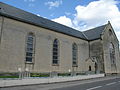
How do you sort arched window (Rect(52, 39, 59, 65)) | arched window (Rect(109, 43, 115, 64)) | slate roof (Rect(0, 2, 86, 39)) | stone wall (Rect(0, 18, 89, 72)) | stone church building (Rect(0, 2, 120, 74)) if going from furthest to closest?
arched window (Rect(109, 43, 115, 64))
arched window (Rect(52, 39, 59, 65))
slate roof (Rect(0, 2, 86, 39))
stone church building (Rect(0, 2, 120, 74))
stone wall (Rect(0, 18, 89, 72))

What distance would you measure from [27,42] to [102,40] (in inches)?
748

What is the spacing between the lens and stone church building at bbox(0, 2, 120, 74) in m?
18.8

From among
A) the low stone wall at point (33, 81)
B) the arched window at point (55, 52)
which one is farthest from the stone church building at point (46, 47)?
the low stone wall at point (33, 81)

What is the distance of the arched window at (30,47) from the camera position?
2107cm

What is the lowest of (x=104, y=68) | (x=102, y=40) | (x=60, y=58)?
(x=104, y=68)

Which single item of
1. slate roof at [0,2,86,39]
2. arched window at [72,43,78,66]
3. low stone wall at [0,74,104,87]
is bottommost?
low stone wall at [0,74,104,87]

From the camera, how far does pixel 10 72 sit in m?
18.2

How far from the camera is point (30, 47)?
854 inches

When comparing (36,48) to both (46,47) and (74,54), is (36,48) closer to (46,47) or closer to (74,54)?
(46,47)

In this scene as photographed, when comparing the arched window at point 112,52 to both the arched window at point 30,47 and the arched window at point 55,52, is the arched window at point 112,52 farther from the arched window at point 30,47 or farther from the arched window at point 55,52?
the arched window at point 30,47

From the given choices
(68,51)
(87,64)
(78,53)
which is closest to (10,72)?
(68,51)

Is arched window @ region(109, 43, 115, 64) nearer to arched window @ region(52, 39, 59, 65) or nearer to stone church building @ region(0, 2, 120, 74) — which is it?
stone church building @ region(0, 2, 120, 74)

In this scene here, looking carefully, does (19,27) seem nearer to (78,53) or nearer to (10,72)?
(10,72)

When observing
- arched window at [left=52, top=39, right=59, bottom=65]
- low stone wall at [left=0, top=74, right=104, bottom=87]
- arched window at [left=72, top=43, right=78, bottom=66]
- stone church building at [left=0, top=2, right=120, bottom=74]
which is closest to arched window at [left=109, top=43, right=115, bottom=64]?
stone church building at [left=0, top=2, right=120, bottom=74]
